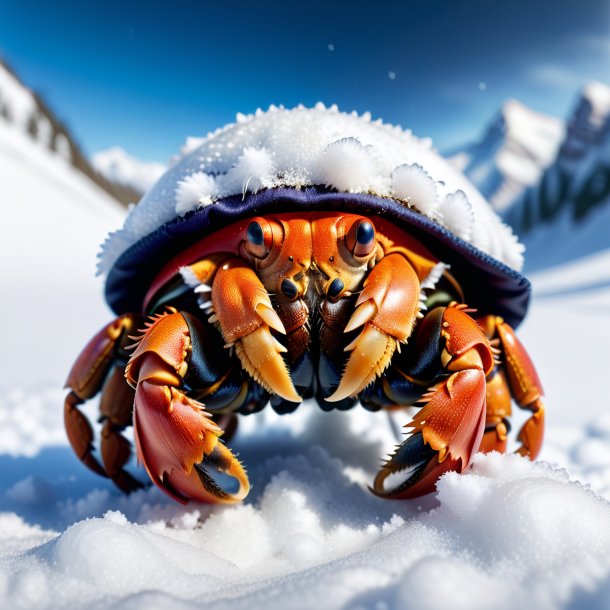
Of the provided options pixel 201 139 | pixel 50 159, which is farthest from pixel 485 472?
pixel 50 159

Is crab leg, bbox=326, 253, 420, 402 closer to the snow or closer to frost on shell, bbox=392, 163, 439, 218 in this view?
frost on shell, bbox=392, 163, 439, 218

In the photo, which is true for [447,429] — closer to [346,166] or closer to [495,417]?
[495,417]

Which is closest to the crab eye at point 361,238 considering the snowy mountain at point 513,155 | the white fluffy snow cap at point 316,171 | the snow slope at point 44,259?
the white fluffy snow cap at point 316,171

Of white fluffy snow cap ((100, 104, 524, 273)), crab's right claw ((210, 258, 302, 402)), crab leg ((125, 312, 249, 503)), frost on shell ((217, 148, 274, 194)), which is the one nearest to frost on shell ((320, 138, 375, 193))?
white fluffy snow cap ((100, 104, 524, 273))

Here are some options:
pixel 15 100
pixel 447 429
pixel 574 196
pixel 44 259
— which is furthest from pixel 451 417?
pixel 574 196

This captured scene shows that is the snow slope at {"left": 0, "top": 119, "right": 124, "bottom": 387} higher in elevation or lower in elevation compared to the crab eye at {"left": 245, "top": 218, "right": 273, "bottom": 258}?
lower

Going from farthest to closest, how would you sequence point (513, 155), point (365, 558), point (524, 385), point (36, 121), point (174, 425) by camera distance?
point (513, 155), point (36, 121), point (524, 385), point (174, 425), point (365, 558)
